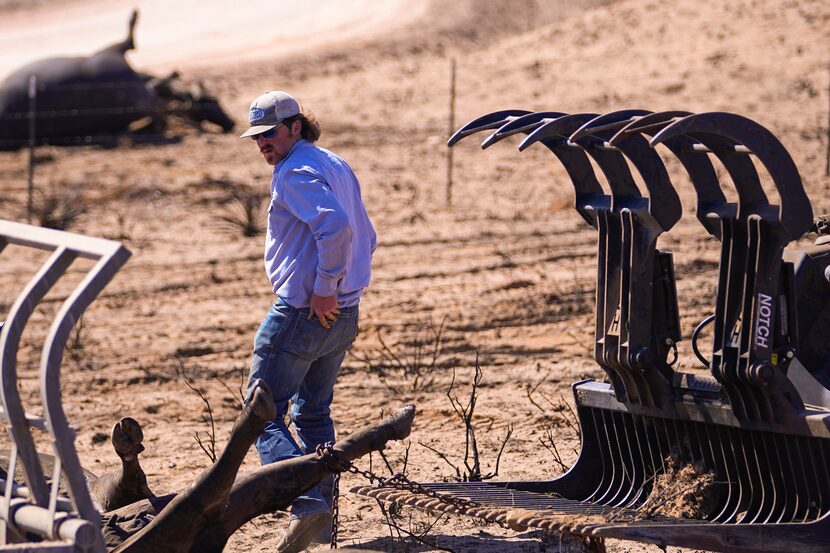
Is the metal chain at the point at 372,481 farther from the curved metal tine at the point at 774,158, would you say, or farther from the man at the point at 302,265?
the curved metal tine at the point at 774,158

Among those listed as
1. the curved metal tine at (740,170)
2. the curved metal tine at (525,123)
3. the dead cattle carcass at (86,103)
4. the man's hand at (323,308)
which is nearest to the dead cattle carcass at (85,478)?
the man's hand at (323,308)

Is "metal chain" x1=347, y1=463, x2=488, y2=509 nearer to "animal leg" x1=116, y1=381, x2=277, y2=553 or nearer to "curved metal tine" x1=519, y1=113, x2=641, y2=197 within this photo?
"animal leg" x1=116, y1=381, x2=277, y2=553

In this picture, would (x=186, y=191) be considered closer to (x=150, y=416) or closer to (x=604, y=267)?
(x=150, y=416)

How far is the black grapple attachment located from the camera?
156 inches

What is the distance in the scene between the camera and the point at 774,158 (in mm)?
3949

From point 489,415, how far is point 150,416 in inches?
73.2

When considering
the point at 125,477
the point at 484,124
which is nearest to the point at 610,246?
the point at 484,124

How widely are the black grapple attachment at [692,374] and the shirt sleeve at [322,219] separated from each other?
62cm

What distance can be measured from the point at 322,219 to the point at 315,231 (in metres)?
0.05

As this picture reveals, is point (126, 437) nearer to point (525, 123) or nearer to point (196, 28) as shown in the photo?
point (525, 123)

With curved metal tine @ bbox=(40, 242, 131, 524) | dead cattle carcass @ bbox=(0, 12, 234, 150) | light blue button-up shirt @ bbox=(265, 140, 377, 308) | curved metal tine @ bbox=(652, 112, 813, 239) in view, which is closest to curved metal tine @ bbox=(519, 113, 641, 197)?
curved metal tine @ bbox=(652, 112, 813, 239)

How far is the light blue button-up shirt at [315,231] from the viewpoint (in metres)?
4.43

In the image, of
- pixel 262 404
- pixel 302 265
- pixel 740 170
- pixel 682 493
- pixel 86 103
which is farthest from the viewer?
pixel 86 103

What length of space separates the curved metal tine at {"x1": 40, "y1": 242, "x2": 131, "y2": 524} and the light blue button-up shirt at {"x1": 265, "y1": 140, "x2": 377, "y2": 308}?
1457 mm
